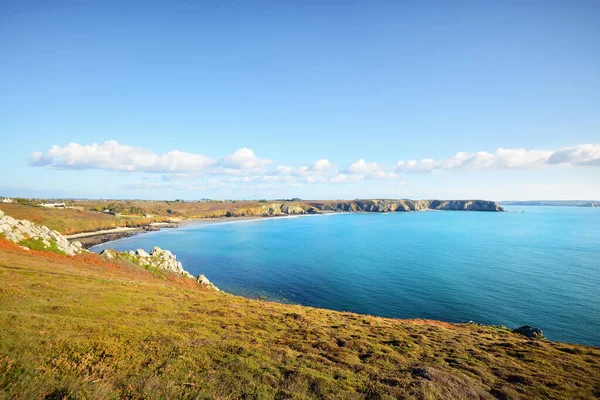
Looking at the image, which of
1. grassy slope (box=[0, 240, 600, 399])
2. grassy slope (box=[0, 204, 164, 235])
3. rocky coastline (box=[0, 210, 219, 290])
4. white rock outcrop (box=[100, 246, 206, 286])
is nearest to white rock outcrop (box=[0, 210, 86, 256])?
rocky coastline (box=[0, 210, 219, 290])

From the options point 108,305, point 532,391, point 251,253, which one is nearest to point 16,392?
point 108,305

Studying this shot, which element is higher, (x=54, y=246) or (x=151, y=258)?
(x=54, y=246)

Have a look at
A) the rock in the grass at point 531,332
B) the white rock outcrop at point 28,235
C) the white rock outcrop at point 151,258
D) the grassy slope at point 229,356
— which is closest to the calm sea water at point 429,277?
the rock in the grass at point 531,332

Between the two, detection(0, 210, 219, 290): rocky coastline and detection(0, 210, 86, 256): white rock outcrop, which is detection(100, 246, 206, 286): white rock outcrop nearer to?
detection(0, 210, 219, 290): rocky coastline

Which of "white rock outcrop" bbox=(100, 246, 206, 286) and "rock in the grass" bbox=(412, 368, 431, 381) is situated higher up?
"rock in the grass" bbox=(412, 368, 431, 381)

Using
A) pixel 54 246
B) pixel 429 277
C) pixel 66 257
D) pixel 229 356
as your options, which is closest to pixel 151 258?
pixel 66 257

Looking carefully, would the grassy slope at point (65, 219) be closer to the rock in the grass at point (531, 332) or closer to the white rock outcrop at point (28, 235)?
the white rock outcrop at point (28, 235)

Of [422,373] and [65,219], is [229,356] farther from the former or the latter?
[65,219]

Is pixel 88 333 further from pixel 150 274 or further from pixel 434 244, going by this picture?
pixel 434 244
